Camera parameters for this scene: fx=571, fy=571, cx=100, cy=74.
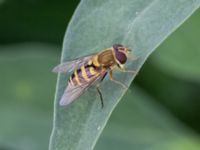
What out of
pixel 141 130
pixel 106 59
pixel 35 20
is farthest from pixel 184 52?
pixel 35 20

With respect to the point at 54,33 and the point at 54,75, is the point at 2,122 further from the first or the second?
the point at 54,33

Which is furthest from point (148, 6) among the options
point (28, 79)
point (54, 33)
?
point (54, 33)

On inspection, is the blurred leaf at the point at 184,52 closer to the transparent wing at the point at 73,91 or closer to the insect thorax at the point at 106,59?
the insect thorax at the point at 106,59

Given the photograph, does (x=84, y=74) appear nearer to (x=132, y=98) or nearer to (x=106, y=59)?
(x=106, y=59)

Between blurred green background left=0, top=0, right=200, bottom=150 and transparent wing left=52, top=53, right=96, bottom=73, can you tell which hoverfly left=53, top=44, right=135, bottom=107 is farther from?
blurred green background left=0, top=0, right=200, bottom=150

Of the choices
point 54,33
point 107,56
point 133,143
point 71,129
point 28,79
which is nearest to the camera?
point 71,129

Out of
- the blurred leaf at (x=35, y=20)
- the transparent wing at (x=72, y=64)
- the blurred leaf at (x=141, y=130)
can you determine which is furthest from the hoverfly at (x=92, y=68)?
the blurred leaf at (x=35, y=20)

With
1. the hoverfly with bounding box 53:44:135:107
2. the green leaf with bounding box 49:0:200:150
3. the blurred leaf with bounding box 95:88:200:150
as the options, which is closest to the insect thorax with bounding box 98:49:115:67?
the hoverfly with bounding box 53:44:135:107

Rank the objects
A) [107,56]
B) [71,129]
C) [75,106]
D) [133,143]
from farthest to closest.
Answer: [133,143], [107,56], [75,106], [71,129]
